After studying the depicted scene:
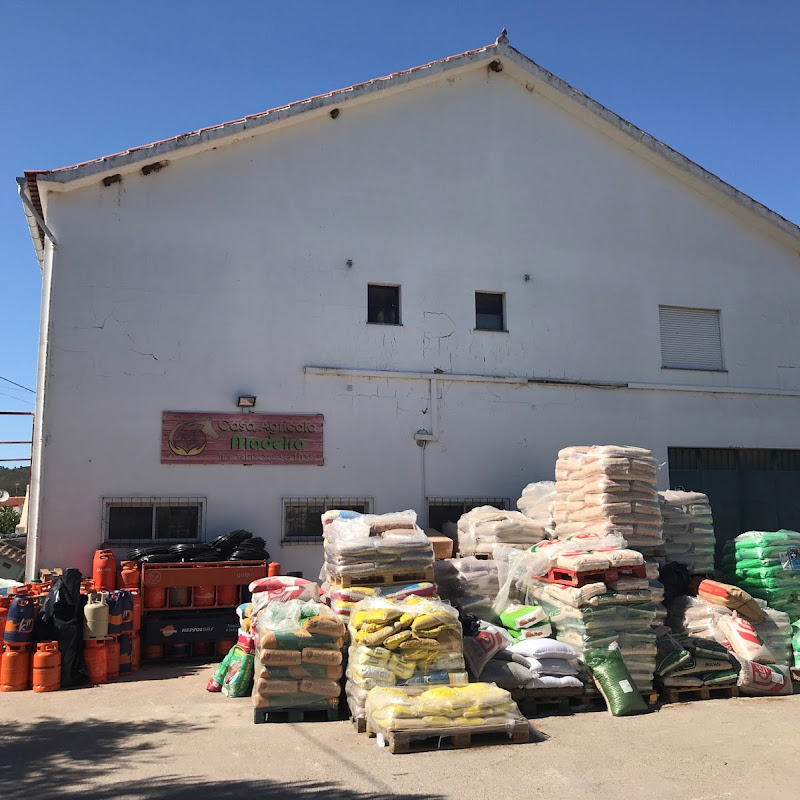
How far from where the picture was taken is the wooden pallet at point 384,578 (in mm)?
8391

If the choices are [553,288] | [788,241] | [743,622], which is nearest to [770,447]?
[788,241]

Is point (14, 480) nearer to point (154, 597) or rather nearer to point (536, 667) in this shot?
point (154, 597)

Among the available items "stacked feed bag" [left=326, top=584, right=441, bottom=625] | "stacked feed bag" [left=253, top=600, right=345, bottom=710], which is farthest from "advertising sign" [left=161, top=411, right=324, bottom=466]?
"stacked feed bag" [left=253, top=600, right=345, bottom=710]

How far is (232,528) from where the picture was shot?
11.4 m

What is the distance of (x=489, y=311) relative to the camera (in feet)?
43.9

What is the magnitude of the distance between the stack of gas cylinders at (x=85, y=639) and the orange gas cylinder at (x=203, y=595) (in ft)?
2.32

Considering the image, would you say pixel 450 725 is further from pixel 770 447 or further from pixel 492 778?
pixel 770 447

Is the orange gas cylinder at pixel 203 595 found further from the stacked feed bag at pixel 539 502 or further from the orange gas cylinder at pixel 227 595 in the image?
the stacked feed bag at pixel 539 502

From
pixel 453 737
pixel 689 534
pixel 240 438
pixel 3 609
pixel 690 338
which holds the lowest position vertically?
pixel 453 737

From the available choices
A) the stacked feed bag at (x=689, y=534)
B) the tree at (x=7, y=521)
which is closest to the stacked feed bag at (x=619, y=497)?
the stacked feed bag at (x=689, y=534)

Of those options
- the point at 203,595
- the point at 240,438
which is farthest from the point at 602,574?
the point at 240,438

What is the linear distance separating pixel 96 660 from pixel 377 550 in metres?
3.62

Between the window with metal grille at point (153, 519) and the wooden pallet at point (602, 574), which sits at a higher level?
the window with metal grille at point (153, 519)

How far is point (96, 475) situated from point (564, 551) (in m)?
6.62
